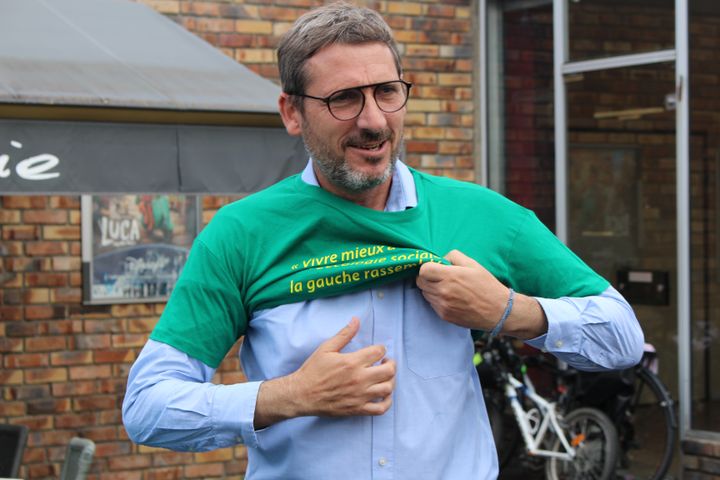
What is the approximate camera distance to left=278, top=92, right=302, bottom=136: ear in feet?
6.73

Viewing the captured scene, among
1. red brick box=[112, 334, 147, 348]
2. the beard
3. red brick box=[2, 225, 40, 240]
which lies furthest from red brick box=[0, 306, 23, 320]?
the beard

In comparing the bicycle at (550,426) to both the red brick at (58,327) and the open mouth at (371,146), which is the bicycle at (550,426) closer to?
the red brick at (58,327)

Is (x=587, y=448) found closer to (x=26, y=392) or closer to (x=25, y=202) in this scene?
(x=26, y=392)

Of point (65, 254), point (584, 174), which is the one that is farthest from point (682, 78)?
point (65, 254)

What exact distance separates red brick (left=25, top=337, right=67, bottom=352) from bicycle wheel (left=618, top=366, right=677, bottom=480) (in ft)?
10.5

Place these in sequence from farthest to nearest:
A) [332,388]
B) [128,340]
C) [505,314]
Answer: [128,340], [505,314], [332,388]

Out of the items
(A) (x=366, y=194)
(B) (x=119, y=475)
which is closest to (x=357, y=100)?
(A) (x=366, y=194)

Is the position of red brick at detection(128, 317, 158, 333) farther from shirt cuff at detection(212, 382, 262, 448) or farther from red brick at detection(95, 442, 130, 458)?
Answer: shirt cuff at detection(212, 382, 262, 448)

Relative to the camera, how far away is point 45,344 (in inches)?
242

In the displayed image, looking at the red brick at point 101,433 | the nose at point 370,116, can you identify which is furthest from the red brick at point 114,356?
the nose at point 370,116

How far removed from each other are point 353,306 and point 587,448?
482 centimetres

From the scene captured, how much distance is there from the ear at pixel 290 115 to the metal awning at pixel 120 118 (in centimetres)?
210

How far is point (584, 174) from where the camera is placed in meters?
6.97

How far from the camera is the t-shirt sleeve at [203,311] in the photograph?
191 centimetres
